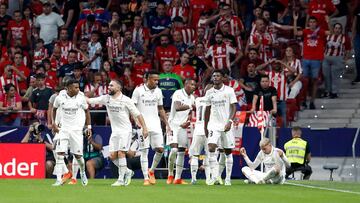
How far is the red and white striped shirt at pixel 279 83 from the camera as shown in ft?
111

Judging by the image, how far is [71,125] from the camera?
1044 inches

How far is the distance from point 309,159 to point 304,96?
448 cm

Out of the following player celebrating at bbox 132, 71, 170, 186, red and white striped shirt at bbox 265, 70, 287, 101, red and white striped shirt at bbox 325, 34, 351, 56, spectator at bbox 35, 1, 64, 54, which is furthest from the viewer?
spectator at bbox 35, 1, 64, 54

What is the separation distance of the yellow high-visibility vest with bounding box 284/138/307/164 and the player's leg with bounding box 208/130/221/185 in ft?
13.6

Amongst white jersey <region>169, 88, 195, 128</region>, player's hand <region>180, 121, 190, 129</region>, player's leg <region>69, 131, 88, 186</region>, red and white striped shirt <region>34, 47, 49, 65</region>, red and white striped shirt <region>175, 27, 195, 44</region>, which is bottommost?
player's leg <region>69, 131, 88, 186</region>

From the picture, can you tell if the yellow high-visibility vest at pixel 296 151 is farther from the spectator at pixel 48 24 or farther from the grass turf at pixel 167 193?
the spectator at pixel 48 24

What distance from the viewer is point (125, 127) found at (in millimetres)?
26578

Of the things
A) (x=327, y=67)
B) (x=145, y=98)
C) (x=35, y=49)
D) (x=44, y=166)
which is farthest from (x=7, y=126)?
(x=327, y=67)

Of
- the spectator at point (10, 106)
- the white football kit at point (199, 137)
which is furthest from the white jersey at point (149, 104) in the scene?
the spectator at point (10, 106)

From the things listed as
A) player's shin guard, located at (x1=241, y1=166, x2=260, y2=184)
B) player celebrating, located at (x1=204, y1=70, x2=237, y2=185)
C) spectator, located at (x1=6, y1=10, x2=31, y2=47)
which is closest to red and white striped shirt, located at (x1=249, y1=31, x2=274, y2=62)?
spectator, located at (x1=6, y1=10, x2=31, y2=47)

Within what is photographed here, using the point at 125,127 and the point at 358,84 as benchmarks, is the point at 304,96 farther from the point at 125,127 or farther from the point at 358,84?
the point at 125,127

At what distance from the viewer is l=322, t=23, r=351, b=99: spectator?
3534 centimetres

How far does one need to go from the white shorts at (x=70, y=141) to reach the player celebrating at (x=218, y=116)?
117 inches

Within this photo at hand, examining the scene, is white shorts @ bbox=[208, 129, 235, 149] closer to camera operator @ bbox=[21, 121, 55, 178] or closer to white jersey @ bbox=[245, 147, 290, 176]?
white jersey @ bbox=[245, 147, 290, 176]
